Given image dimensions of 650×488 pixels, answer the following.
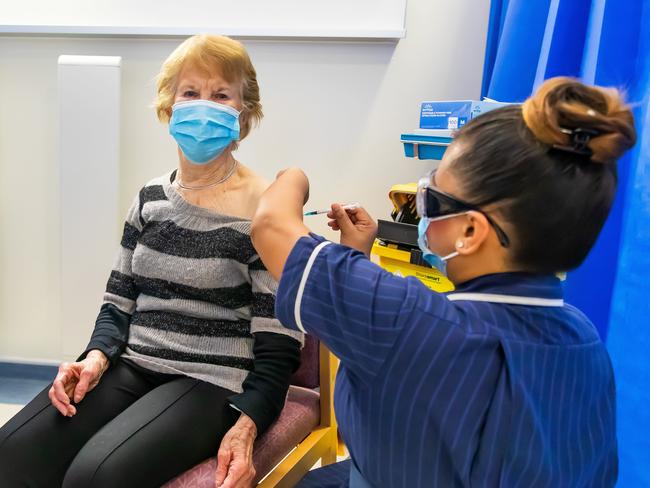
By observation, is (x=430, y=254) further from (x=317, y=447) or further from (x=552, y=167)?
(x=317, y=447)

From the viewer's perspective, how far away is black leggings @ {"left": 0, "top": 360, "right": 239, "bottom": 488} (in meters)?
0.94

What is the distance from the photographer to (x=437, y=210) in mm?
696

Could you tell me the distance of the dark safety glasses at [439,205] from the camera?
643 millimetres

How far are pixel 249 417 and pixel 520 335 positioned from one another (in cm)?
63

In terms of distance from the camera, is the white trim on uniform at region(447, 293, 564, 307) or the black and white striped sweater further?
the black and white striped sweater

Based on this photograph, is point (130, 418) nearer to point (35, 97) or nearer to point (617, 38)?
point (617, 38)

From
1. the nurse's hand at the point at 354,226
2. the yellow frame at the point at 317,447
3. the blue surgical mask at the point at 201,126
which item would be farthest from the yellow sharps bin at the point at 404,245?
the blue surgical mask at the point at 201,126

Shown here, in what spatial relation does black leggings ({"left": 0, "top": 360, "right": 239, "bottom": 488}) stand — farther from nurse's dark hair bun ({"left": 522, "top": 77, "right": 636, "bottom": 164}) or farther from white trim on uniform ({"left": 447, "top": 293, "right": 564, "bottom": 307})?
nurse's dark hair bun ({"left": 522, "top": 77, "right": 636, "bottom": 164})

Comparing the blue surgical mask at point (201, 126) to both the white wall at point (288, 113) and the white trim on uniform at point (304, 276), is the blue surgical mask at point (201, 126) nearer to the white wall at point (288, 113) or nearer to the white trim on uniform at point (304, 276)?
the white trim on uniform at point (304, 276)

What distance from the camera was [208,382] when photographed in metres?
1.13

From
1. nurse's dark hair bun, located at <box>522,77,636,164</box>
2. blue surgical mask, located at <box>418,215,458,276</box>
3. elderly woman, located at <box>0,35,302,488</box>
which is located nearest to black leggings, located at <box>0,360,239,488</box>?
elderly woman, located at <box>0,35,302,488</box>

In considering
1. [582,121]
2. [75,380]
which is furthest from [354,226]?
[75,380]

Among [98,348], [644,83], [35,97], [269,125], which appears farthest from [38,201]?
[644,83]

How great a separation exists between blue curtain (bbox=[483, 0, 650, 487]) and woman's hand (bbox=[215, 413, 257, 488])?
64 centimetres
